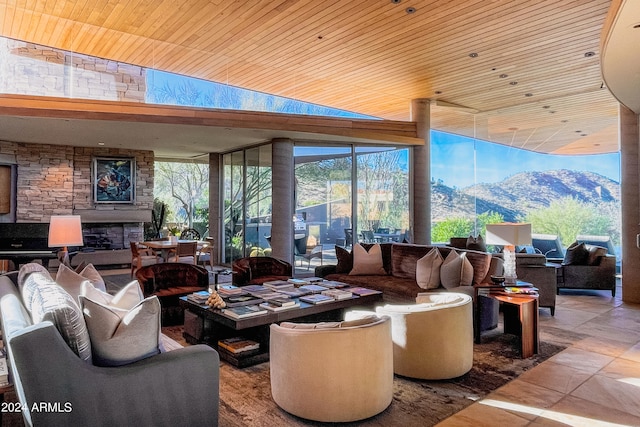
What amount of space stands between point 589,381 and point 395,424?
73.7 inches

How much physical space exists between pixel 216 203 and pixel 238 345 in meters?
7.57

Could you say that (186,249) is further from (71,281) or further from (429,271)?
(429,271)

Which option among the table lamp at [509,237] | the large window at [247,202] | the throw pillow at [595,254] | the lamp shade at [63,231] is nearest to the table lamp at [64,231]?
the lamp shade at [63,231]

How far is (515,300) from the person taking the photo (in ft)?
13.3

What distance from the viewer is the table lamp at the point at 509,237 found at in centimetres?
446

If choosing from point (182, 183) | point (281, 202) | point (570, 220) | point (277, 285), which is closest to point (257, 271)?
point (277, 285)

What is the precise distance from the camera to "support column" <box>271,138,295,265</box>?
8.30 m

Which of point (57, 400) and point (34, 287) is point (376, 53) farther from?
point (57, 400)

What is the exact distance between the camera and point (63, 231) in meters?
4.25

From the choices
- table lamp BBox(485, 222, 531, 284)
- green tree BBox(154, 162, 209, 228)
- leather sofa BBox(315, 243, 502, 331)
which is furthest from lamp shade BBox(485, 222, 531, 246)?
green tree BBox(154, 162, 209, 228)

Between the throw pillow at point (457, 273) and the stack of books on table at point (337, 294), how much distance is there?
122cm

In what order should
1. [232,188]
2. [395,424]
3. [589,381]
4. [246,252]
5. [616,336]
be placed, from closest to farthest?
[395,424]
[589,381]
[616,336]
[246,252]
[232,188]

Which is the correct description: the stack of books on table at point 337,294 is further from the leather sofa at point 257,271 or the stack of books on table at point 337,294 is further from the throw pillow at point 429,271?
the leather sofa at point 257,271

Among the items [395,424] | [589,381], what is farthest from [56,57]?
[589,381]
